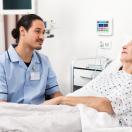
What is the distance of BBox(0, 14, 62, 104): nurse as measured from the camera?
7.77 feet

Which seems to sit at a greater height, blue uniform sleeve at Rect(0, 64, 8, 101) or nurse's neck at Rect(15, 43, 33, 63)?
nurse's neck at Rect(15, 43, 33, 63)

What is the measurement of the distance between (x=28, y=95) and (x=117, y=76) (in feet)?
2.33

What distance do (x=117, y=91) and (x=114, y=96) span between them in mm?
47

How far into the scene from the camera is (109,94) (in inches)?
84.0

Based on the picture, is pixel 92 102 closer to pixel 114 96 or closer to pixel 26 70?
pixel 114 96

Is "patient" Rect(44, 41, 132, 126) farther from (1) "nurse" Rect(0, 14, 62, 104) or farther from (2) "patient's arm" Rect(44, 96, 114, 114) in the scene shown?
(1) "nurse" Rect(0, 14, 62, 104)

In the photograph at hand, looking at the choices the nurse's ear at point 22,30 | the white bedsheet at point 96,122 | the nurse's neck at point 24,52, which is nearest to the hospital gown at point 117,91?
the white bedsheet at point 96,122

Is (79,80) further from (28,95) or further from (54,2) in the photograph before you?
(54,2)

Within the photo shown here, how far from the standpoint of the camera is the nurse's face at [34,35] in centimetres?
250

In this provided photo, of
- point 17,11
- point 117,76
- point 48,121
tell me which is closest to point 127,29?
point 117,76

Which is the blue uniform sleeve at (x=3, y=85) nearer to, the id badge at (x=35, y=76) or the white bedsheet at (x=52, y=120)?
the id badge at (x=35, y=76)

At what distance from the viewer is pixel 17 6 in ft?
10.2

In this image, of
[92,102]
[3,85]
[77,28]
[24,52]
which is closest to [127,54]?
[92,102]

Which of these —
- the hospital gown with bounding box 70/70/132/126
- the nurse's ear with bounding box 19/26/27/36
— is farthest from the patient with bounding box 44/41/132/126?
the nurse's ear with bounding box 19/26/27/36
